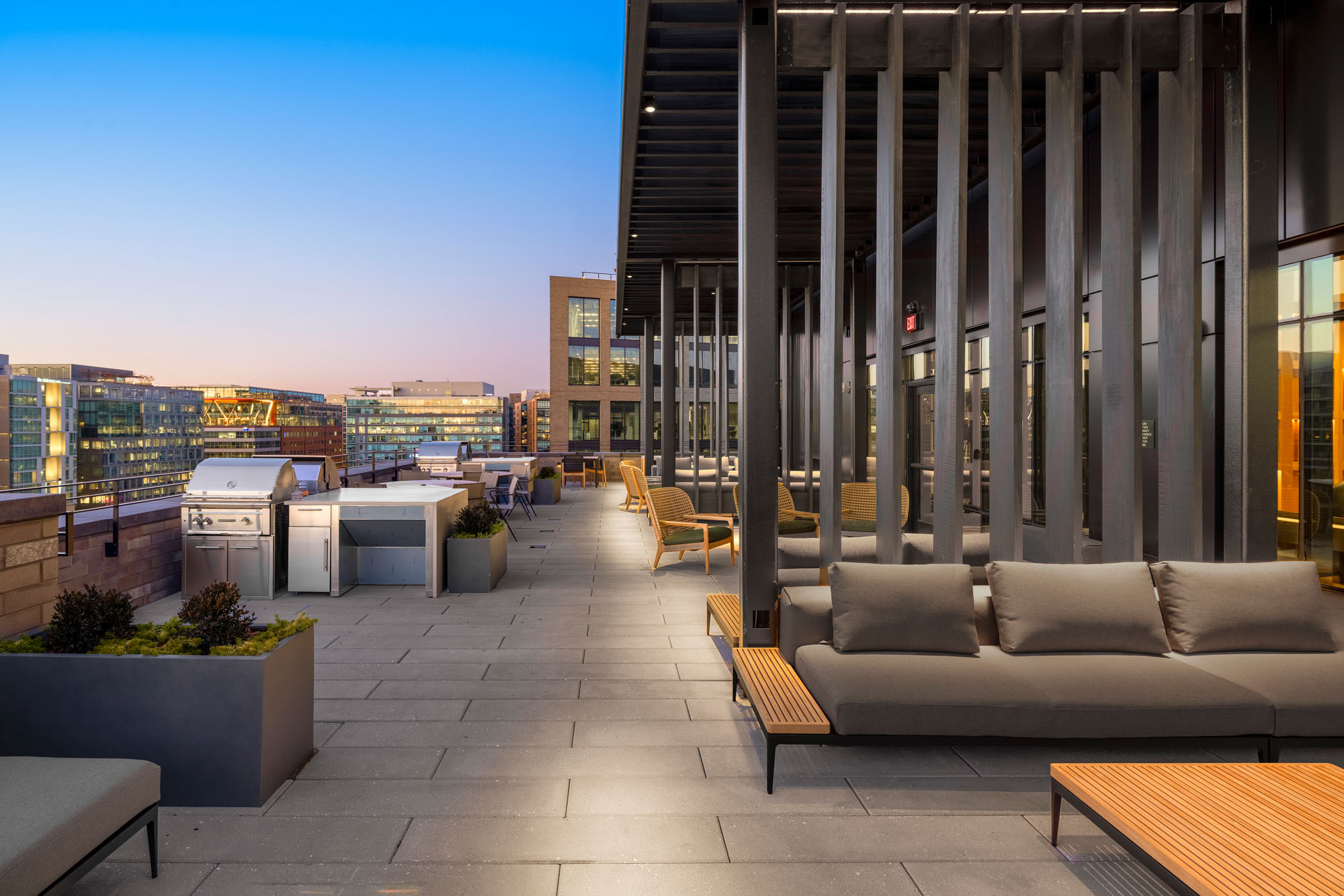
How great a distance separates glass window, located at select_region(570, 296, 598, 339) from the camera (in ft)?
96.3

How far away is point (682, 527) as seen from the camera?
7.74 meters

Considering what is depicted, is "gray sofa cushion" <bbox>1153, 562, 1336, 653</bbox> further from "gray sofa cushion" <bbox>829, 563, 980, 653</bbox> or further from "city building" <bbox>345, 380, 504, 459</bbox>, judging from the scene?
"city building" <bbox>345, 380, 504, 459</bbox>

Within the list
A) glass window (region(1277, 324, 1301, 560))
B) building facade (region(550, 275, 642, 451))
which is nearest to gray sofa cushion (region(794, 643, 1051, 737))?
glass window (region(1277, 324, 1301, 560))

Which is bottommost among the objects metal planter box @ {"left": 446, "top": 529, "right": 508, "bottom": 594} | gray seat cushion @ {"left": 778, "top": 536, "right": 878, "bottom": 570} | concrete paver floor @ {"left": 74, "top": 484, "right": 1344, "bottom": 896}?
concrete paver floor @ {"left": 74, "top": 484, "right": 1344, "bottom": 896}

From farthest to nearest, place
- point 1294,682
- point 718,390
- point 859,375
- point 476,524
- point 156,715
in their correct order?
1. point 718,390
2. point 859,375
3. point 476,524
4. point 1294,682
5. point 156,715

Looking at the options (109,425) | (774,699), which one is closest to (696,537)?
(774,699)

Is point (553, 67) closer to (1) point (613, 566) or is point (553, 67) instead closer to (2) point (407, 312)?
(2) point (407, 312)

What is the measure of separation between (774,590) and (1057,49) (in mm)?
3776

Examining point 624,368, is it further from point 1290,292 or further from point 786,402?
point 1290,292

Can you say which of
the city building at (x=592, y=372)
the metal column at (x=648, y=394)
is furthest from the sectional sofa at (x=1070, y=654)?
the city building at (x=592, y=372)

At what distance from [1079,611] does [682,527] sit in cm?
477

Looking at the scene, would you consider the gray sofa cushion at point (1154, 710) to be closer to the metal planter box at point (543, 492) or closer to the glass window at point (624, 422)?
the metal planter box at point (543, 492)

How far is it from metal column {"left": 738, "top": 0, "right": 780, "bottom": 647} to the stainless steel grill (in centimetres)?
456

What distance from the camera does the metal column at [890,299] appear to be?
13.4ft
